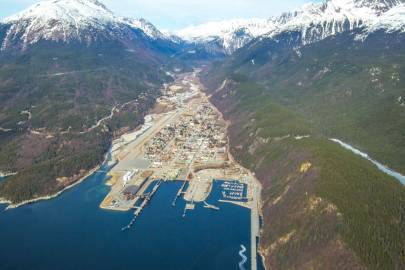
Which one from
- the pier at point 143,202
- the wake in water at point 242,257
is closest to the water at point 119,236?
the wake in water at point 242,257

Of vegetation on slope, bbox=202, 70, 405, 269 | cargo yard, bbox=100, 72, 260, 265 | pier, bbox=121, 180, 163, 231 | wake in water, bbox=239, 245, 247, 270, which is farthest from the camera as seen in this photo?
cargo yard, bbox=100, 72, 260, 265

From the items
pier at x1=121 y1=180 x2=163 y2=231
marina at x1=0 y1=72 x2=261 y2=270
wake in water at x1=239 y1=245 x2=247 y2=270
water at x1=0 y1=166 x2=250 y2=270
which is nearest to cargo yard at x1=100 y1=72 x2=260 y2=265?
pier at x1=121 y1=180 x2=163 y2=231

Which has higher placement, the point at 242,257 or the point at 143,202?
the point at 143,202

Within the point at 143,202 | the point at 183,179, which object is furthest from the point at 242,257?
the point at 183,179

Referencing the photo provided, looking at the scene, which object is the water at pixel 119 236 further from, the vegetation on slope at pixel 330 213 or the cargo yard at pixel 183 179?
the vegetation on slope at pixel 330 213

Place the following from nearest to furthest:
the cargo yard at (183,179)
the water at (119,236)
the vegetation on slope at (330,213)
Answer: the vegetation on slope at (330,213) < the water at (119,236) < the cargo yard at (183,179)

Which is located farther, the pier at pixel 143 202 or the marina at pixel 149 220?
the pier at pixel 143 202

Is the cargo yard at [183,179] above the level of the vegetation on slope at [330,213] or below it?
below

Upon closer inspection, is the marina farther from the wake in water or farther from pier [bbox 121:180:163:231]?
the wake in water

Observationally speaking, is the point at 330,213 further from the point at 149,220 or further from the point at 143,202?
the point at 143,202
